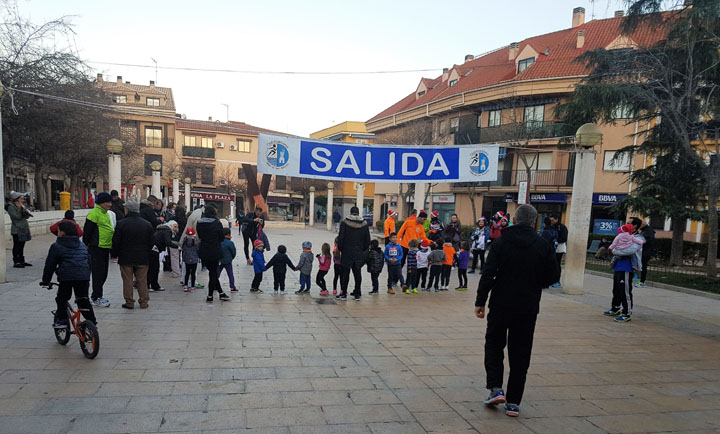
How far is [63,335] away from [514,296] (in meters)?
5.11

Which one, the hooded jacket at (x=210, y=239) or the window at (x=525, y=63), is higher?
the window at (x=525, y=63)

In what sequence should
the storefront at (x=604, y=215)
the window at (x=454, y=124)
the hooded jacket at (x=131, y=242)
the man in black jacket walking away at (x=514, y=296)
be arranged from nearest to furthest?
the man in black jacket walking away at (x=514, y=296) < the hooded jacket at (x=131, y=242) < the storefront at (x=604, y=215) < the window at (x=454, y=124)

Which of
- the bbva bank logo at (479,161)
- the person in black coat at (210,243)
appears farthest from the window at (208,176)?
the person in black coat at (210,243)

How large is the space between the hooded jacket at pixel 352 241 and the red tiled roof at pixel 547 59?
20.8 m

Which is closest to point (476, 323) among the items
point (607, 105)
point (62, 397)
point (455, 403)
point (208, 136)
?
point (455, 403)

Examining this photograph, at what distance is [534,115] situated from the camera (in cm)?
2625

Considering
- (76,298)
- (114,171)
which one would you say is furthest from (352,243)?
(114,171)

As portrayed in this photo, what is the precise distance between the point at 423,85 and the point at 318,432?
3935 centimetres

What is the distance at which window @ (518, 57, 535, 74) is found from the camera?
27.6 meters

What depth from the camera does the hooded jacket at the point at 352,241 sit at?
7.92 m

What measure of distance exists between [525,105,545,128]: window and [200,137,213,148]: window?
34.9 m

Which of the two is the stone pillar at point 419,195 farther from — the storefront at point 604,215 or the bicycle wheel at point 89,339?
the storefront at point 604,215

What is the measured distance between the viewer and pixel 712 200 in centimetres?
1263

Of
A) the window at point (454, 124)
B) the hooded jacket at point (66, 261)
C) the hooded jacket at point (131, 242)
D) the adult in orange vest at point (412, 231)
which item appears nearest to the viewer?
the hooded jacket at point (66, 261)
